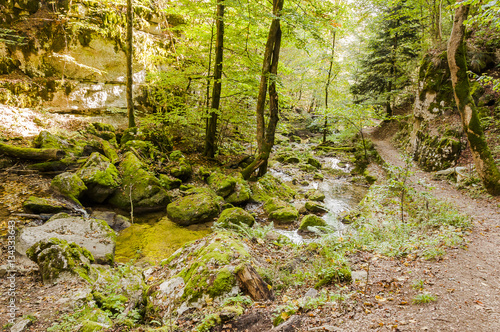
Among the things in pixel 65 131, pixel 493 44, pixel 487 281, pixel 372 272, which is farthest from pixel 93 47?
pixel 493 44

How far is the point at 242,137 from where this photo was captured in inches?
615

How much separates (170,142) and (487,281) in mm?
Answer: 13081

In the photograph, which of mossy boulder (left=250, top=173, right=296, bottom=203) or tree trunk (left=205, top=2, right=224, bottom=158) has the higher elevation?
tree trunk (left=205, top=2, right=224, bottom=158)

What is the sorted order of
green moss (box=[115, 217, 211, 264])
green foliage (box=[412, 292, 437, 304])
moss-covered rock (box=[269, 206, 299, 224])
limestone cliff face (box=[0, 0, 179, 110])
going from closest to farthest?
green foliage (box=[412, 292, 437, 304]) < green moss (box=[115, 217, 211, 264]) < moss-covered rock (box=[269, 206, 299, 224]) < limestone cliff face (box=[0, 0, 179, 110])

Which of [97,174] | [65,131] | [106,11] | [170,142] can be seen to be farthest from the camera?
[106,11]

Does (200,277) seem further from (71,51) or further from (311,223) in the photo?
(71,51)

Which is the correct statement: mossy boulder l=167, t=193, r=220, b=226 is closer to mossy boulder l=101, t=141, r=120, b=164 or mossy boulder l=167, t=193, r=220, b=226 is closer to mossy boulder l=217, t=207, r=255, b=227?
mossy boulder l=217, t=207, r=255, b=227

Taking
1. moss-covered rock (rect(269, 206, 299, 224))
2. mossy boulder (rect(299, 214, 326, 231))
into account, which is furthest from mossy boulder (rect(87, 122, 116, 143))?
mossy boulder (rect(299, 214, 326, 231))

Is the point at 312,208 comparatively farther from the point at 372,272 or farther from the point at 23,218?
the point at 23,218

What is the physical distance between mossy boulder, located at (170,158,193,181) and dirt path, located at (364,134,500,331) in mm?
9502

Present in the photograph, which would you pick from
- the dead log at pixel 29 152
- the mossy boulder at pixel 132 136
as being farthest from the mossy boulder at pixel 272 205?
the dead log at pixel 29 152

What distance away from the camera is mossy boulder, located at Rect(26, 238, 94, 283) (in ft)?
15.2

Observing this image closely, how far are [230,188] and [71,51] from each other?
1326 cm

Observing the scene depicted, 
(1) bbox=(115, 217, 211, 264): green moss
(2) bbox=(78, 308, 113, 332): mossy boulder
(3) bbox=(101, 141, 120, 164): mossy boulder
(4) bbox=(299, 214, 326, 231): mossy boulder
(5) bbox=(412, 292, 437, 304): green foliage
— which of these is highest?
(5) bbox=(412, 292, 437, 304): green foliage
